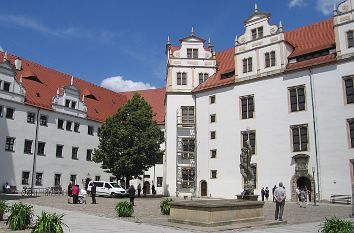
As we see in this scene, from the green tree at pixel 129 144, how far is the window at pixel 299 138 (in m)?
14.2

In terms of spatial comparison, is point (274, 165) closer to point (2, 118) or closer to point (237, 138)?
point (237, 138)

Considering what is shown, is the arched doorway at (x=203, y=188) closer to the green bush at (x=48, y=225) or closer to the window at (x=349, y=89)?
the window at (x=349, y=89)

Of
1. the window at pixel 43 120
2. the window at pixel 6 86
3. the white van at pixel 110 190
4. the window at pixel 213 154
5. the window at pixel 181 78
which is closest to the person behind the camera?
the white van at pixel 110 190

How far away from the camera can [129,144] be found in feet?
136

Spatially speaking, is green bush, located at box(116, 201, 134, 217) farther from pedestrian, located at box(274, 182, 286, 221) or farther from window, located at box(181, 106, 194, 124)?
window, located at box(181, 106, 194, 124)

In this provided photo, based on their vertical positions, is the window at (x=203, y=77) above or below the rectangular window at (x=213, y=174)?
above

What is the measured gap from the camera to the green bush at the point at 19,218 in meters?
13.1

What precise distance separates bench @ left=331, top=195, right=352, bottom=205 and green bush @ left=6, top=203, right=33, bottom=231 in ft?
86.1

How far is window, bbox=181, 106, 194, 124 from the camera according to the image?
44.4 m

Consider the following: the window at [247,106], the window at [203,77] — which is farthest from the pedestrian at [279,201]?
the window at [203,77]

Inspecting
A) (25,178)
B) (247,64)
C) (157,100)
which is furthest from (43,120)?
(247,64)

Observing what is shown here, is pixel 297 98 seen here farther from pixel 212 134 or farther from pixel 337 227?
pixel 337 227

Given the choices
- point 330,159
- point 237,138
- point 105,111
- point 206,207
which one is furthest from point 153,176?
point 206,207

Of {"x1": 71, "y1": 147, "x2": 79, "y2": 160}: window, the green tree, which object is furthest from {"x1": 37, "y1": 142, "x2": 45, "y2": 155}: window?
the green tree
